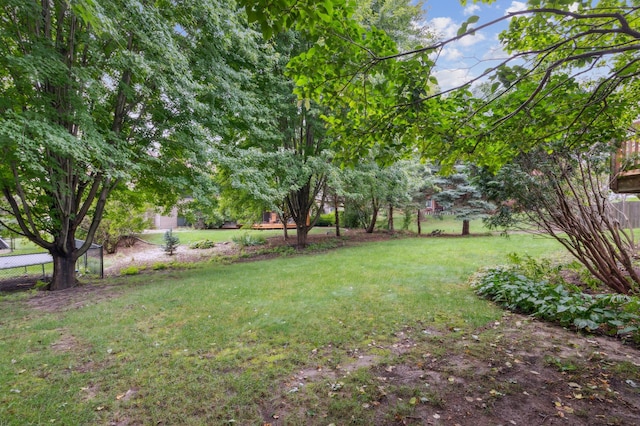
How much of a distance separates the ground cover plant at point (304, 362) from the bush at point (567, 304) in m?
0.27

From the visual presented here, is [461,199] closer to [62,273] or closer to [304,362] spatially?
[304,362]

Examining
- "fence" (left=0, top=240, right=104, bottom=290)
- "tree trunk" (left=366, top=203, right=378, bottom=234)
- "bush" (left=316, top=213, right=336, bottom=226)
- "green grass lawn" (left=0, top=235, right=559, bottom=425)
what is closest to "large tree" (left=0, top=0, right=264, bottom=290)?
"fence" (left=0, top=240, right=104, bottom=290)

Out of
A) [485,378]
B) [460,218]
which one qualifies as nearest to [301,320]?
[485,378]

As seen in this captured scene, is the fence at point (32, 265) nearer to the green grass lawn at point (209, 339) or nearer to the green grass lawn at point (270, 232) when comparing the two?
the green grass lawn at point (209, 339)

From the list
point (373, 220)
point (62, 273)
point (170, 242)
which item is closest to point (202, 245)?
point (170, 242)

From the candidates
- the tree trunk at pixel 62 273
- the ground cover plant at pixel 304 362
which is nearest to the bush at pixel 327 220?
the tree trunk at pixel 62 273

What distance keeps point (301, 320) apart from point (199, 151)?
4542 mm

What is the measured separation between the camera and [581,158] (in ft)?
16.3

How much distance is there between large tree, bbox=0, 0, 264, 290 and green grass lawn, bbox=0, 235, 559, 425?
2.18 m

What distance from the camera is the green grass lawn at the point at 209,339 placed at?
7.77ft

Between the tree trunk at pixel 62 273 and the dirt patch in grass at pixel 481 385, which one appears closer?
the dirt patch in grass at pixel 481 385

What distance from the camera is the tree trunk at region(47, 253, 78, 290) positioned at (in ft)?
21.4

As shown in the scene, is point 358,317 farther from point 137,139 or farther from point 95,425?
point 137,139

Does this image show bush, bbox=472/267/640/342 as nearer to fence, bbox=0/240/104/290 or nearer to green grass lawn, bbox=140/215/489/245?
fence, bbox=0/240/104/290
